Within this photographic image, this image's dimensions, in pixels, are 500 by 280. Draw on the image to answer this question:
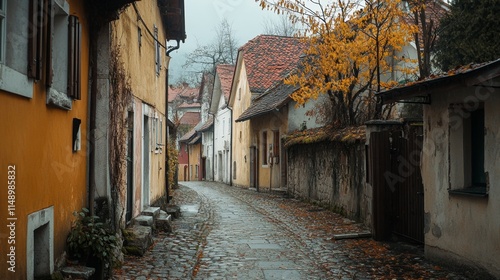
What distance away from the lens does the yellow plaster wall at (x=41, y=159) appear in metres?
4.62

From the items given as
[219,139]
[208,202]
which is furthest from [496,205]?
[219,139]

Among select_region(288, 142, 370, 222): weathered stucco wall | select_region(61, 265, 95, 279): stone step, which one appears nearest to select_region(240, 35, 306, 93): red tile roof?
select_region(288, 142, 370, 222): weathered stucco wall

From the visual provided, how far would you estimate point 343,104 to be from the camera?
17109mm

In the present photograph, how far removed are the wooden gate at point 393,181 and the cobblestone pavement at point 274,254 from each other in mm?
381

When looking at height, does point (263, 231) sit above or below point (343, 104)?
below

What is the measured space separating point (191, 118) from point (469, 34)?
190ft

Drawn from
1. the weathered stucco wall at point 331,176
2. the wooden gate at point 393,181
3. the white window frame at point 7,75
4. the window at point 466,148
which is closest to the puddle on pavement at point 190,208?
the weathered stucco wall at point 331,176

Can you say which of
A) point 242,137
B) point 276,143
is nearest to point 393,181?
point 276,143

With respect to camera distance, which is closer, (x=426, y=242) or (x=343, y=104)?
(x=426, y=242)

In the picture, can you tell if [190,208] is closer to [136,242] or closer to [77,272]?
[136,242]

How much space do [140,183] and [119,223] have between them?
3.39 meters

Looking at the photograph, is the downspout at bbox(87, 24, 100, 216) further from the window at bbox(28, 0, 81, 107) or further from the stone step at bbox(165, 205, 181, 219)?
the stone step at bbox(165, 205, 181, 219)

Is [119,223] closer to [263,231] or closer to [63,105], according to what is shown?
[63,105]

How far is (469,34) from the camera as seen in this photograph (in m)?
16.5
